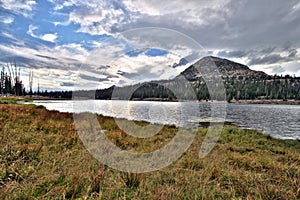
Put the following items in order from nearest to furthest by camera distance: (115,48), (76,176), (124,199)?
(124,199) < (76,176) < (115,48)

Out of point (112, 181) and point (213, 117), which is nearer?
point (112, 181)

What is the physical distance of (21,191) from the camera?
3600 mm

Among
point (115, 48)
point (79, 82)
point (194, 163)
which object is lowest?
point (194, 163)

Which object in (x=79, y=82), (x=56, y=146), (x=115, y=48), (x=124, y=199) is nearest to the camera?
(x=124, y=199)

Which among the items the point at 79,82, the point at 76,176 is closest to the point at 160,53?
the point at 79,82

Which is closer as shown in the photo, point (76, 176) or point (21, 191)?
point (21, 191)

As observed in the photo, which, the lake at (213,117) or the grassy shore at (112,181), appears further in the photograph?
the lake at (213,117)

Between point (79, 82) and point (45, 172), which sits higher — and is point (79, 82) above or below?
above

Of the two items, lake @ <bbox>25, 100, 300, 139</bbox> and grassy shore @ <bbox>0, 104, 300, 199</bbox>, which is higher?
grassy shore @ <bbox>0, 104, 300, 199</bbox>

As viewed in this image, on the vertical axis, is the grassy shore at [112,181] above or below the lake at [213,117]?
above

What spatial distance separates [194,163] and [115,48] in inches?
190

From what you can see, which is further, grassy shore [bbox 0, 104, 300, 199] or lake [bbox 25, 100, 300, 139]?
lake [bbox 25, 100, 300, 139]

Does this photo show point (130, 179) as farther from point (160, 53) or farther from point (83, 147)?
point (160, 53)

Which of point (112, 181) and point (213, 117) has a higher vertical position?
point (112, 181)
